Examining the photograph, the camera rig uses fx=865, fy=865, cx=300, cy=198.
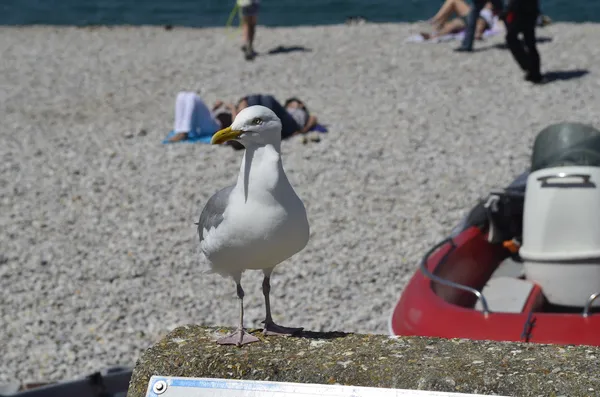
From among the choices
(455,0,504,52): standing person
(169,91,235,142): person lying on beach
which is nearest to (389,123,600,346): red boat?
(169,91,235,142): person lying on beach

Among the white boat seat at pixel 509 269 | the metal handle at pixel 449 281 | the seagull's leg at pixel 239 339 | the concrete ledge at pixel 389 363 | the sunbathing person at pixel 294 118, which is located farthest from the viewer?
the sunbathing person at pixel 294 118

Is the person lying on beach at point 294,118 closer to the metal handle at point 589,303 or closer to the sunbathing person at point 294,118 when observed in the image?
the sunbathing person at point 294,118

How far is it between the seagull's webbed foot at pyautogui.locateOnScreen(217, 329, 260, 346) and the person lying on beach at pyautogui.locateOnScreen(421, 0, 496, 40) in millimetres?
12197

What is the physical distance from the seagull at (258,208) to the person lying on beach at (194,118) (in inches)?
281

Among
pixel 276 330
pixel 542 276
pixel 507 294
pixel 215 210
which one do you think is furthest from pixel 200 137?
pixel 215 210

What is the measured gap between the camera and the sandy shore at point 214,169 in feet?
20.7

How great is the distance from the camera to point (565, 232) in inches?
192

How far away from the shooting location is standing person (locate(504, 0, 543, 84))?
1109 centimetres

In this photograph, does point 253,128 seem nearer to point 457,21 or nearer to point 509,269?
point 509,269

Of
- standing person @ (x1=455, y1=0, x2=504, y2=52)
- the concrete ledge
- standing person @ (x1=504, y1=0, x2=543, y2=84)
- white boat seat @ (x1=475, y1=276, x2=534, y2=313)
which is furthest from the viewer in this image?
standing person @ (x1=455, y1=0, x2=504, y2=52)

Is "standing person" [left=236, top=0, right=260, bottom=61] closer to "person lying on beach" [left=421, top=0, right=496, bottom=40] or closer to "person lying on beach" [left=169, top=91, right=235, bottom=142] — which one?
"person lying on beach" [left=421, top=0, right=496, bottom=40]

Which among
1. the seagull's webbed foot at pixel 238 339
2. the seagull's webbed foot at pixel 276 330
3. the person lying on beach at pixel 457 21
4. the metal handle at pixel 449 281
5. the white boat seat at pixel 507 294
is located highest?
the person lying on beach at pixel 457 21

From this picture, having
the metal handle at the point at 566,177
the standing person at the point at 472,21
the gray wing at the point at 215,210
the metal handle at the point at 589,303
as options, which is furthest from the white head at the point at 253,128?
the standing person at the point at 472,21

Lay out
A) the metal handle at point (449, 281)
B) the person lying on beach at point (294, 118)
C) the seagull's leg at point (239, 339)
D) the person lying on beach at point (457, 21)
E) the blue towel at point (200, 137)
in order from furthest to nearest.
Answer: the person lying on beach at point (457, 21) < the blue towel at point (200, 137) < the person lying on beach at point (294, 118) < the metal handle at point (449, 281) < the seagull's leg at point (239, 339)
